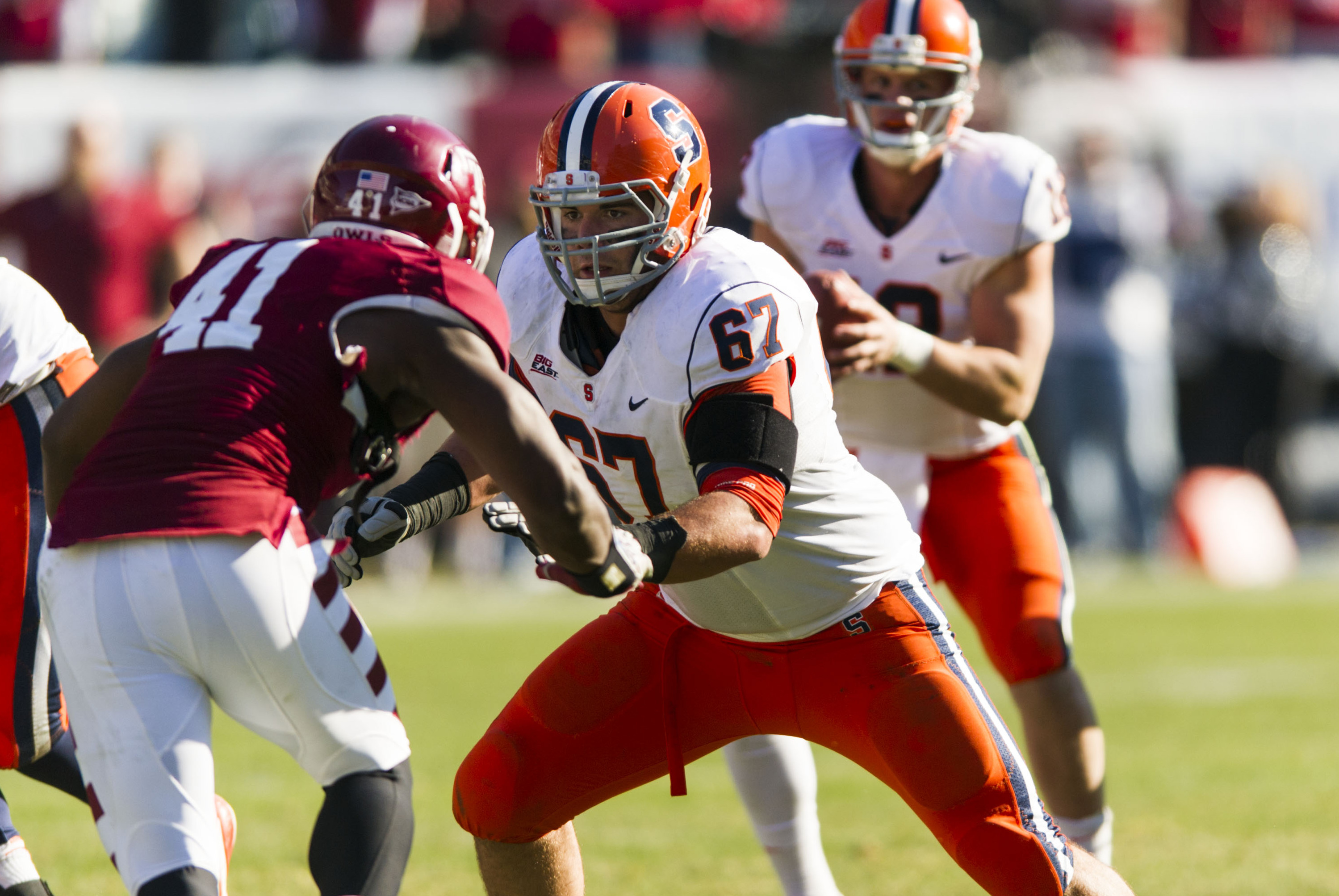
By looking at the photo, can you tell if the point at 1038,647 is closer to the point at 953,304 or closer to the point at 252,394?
the point at 953,304

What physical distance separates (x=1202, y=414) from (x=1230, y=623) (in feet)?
10.3

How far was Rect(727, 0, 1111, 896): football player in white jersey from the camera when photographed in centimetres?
396

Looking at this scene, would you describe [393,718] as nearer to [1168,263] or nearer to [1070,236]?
[1070,236]

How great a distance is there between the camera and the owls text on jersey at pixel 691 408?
2.88 meters

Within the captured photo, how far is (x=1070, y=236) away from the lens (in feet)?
31.5

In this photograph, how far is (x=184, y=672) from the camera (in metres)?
2.50

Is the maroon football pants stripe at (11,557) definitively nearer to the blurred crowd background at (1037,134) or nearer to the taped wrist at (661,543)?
the taped wrist at (661,543)

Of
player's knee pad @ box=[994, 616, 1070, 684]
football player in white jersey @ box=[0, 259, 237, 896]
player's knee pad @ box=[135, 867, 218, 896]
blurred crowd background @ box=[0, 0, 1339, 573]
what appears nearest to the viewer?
player's knee pad @ box=[135, 867, 218, 896]

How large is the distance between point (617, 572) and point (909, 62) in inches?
80.8

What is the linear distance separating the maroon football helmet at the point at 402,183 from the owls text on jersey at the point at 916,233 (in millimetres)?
1603

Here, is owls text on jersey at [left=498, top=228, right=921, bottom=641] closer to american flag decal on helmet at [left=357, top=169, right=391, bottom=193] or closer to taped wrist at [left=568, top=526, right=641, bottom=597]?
taped wrist at [left=568, top=526, right=641, bottom=597]

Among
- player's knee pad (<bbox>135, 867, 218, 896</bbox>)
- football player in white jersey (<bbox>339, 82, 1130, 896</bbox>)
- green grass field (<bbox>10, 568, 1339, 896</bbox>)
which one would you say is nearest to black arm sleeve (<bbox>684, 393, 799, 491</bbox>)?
football player in white jersey (<bbox>339, 82, 1130, 896</bbox>)

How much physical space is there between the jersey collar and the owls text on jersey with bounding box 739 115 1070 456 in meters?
1.69

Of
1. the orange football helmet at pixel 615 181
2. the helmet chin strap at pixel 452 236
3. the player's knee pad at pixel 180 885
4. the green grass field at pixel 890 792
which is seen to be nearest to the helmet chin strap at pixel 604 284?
the orange football helmet at pixel 615 181
